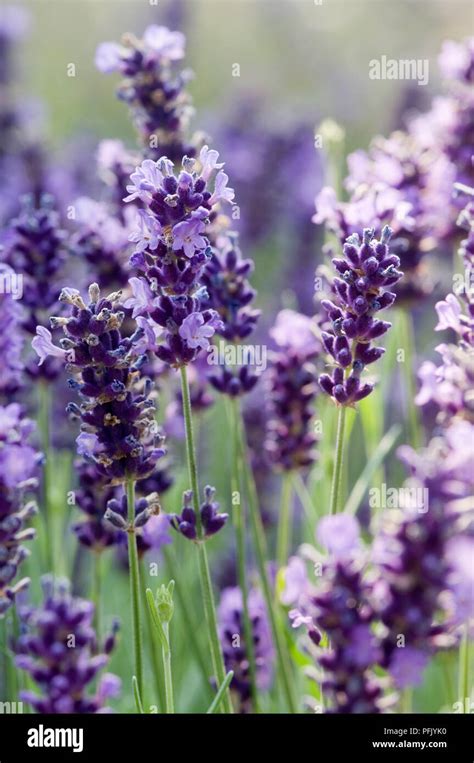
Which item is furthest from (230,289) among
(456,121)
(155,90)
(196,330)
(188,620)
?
(456,121)

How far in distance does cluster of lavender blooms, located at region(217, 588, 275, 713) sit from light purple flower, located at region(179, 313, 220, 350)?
0.58 metres

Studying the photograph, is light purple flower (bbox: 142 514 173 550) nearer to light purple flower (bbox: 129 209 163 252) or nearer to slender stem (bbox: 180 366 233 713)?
slender stem (bbox: 180 366 233 713)

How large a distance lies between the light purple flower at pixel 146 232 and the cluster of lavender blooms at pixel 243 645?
0.71 m

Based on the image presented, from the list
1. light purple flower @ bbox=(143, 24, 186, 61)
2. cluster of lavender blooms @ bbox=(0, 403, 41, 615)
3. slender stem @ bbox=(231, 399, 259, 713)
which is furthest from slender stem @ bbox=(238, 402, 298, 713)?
light purple flower @ bbox=(143, 24, 186, 61)

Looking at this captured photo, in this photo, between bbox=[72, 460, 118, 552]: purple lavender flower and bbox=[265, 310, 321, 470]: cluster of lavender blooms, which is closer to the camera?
bbox=[72, 460, 118, 552]: purple lavender flower

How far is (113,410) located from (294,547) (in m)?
1.84

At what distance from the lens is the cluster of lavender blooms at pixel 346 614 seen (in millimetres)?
1155

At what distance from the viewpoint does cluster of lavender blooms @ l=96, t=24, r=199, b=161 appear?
181 centimetres

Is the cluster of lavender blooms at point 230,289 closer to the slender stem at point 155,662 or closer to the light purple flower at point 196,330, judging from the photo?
the light purple flower at point 196,330

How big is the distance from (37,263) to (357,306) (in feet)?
2.32

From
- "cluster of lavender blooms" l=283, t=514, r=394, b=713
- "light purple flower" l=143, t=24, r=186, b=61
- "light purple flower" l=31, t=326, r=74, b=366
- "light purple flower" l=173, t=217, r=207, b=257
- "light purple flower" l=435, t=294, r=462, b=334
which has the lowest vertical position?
"cluster of lavender blooms" l=283, t=514, r=394, b=713

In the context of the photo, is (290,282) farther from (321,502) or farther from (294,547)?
(321,502)

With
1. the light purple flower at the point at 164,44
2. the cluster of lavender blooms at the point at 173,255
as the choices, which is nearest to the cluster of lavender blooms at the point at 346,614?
the cluster of lavender blooms at the point at 173,255

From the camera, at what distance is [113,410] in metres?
1.35
